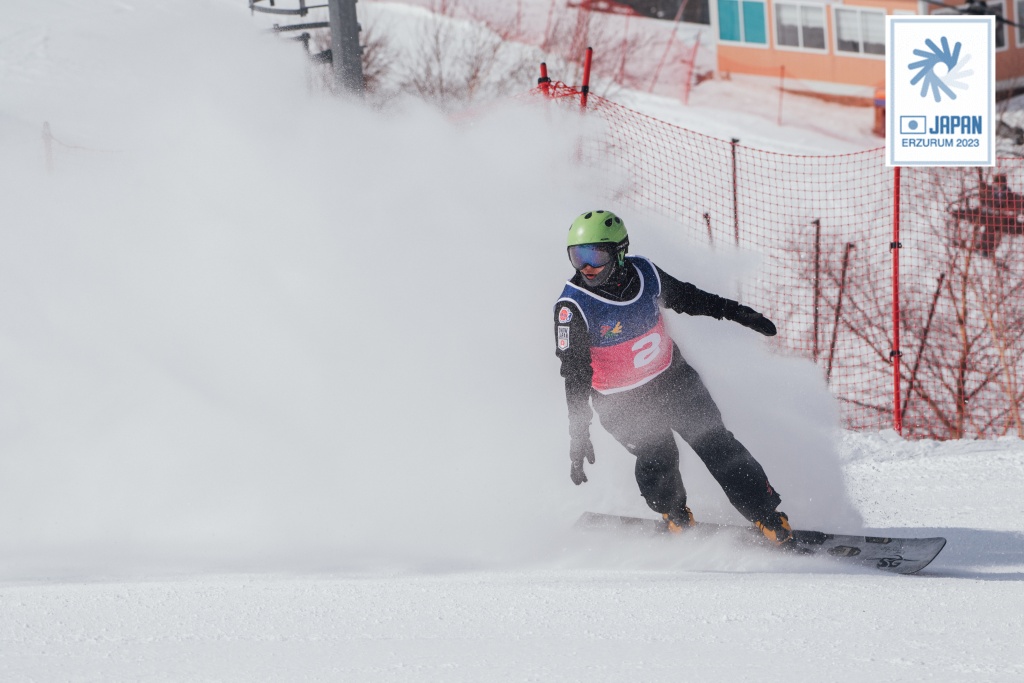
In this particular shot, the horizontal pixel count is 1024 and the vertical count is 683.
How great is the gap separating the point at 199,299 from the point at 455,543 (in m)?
2.37

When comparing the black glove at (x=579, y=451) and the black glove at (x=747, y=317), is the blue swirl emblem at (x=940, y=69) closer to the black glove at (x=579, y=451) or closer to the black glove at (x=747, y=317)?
the black glove at (x=747, y=317)

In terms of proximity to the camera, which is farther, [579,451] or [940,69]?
[940,69]

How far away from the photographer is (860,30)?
26203mm

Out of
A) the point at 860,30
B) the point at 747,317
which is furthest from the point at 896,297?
the point at 860,30

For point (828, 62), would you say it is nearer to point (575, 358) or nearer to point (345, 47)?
point (345, 47)

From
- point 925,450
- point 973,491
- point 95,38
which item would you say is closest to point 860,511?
point 973,491

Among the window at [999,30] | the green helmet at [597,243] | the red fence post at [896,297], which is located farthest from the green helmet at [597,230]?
the window at [999,30]

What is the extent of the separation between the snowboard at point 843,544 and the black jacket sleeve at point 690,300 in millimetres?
976

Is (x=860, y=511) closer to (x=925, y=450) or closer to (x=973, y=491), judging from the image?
(x=973, y=491)

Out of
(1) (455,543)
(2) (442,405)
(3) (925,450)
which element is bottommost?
(3) (925,450)

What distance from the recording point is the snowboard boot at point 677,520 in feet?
15.7

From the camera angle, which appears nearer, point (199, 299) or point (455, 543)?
point (455, 543)

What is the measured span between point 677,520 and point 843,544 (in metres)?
0.73

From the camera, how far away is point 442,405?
5559 millimetres
